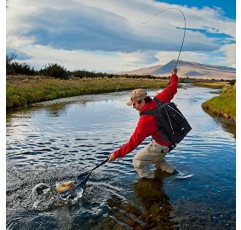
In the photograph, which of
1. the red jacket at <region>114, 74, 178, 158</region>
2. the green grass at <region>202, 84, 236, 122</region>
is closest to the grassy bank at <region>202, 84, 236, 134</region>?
the green grass at <region>202, 84, 236, 122</region>

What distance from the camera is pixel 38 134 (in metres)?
15.7

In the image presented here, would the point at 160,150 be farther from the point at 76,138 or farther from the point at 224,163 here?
the point at 76,138

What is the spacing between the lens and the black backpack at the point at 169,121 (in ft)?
27.5

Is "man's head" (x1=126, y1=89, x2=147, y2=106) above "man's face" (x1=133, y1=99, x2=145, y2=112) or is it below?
above

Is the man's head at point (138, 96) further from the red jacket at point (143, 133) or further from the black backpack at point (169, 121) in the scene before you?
the black backpack at point (169, 121)

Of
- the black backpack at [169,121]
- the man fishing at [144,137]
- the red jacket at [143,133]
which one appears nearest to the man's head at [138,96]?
the man fishing at [144,137]

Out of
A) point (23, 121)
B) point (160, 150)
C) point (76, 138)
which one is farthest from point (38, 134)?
point (160, 150)

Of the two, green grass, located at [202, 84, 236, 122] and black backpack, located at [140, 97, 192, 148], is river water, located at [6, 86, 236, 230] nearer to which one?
black backpack, located at [140, 97, 192, 148]

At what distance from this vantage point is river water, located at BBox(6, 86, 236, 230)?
700cm

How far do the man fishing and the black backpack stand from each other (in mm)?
98

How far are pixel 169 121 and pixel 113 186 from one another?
2.15 m

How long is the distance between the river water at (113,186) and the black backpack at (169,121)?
130 cm

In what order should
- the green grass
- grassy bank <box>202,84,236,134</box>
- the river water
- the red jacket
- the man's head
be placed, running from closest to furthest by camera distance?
the river water → the red jacket → the man's head → grassy bank <box>202,84,236,134</box> → the green grass

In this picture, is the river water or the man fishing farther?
the man fishing
